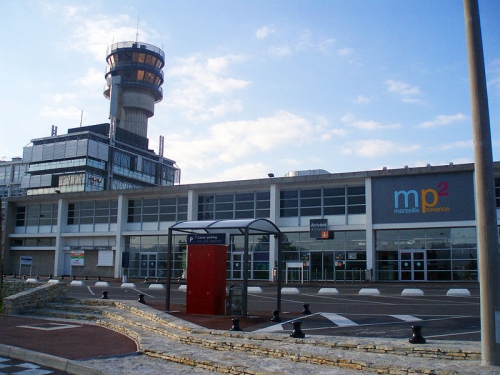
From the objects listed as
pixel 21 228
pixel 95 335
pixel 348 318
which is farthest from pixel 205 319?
pixel 21 228

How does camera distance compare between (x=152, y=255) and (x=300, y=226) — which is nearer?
(x=300, y=226)

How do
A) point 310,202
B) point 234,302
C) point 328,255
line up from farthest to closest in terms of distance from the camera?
1. point 310,202
2. point 328,255
3. point 234,302

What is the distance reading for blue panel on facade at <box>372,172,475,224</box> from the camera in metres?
33.7

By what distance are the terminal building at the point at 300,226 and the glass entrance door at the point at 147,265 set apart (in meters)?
0.09

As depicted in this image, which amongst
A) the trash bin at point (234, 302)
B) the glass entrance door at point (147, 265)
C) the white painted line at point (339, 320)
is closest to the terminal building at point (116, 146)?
the glass entrance door at point (147, 265)

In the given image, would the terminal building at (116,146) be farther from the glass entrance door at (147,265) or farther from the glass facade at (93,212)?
the glass entrance door at (147,265)

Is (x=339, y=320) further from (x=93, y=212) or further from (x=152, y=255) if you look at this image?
(x=93, y=212)

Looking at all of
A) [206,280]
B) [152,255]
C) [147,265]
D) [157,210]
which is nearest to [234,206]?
[157,210]

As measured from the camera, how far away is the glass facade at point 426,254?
33812 millimetres

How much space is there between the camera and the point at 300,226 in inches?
1522

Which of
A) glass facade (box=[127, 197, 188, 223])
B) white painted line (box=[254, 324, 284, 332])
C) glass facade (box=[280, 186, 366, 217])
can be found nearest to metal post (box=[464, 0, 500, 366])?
white painted line (box=[254, 324, 284, 332])

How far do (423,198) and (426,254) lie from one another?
3.77 metres

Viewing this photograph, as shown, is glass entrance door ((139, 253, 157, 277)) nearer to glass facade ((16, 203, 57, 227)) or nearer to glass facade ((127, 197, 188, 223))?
glass facade ((127, 197, 188, 223))

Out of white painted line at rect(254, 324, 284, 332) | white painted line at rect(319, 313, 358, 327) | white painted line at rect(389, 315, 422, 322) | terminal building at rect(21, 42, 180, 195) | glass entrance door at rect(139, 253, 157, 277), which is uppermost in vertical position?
terminal building at rect(21, 42, 180, 195)
